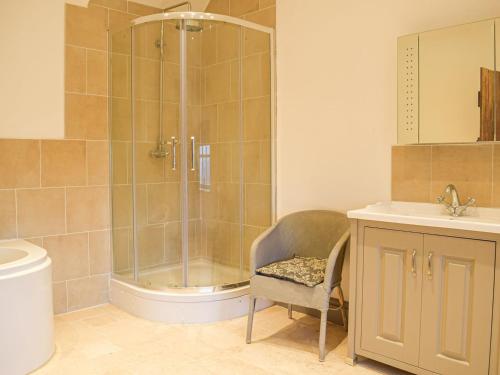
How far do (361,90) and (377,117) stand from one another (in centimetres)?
21

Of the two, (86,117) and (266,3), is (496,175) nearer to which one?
(266,3)

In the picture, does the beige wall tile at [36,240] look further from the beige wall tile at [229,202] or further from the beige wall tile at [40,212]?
the beige wall tile at [229,202]

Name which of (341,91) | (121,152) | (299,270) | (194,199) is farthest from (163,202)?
(341,91)

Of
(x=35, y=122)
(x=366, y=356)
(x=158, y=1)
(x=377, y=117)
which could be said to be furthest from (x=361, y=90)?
(x=35, y=122)

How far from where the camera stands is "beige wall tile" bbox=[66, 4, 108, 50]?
306 centimetres

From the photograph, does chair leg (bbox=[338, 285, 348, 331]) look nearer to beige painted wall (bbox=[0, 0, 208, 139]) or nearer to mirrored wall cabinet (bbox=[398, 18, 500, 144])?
mirrored wall cabinet (bbox=[398, 18, 500, 144])

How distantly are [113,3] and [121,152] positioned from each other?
3.61 feet

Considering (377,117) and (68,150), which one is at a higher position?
(377,117)

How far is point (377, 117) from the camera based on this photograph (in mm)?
2693

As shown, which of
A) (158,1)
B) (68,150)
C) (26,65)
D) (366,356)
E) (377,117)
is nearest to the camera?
(366,356)

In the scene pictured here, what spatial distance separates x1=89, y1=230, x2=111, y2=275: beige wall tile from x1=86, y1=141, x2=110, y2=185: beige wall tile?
394mm

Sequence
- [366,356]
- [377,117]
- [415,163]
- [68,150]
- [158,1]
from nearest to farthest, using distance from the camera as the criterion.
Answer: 1. [366,356]
2. [415,163]
3. [377,117]
4. [68,150]
5. [158,1]

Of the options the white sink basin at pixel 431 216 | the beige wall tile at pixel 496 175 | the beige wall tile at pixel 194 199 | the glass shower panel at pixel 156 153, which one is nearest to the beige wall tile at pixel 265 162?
the beige wall tile at pixel 194 199

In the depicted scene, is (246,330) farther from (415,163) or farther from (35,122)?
(35,122)
